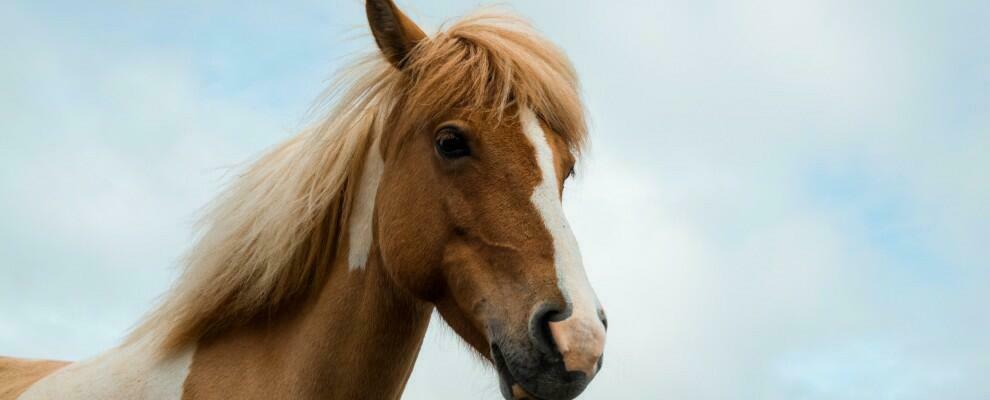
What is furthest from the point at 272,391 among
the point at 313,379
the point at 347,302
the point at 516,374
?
the point at 516,374

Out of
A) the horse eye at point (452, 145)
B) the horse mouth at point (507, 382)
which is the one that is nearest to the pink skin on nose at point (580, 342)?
the horse mouth at point (507, 382)

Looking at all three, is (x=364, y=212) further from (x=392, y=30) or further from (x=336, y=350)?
(x=392, y=30)

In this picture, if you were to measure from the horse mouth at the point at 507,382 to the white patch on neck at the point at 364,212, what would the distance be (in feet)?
2.76

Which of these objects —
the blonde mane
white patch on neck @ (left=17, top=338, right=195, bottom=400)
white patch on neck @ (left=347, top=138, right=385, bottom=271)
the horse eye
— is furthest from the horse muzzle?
white patch on neck @ (left=17, top=338, right=195, bottom=400)

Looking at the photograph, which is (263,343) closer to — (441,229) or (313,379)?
(313,379)

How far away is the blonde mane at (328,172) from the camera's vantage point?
149 inches

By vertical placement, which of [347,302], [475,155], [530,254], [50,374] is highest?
[475,155]

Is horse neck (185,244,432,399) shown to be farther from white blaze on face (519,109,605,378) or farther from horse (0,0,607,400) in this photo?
white blaze on face (519,109,605,378)

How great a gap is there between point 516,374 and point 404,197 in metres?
0.90

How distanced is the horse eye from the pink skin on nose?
2.91ft

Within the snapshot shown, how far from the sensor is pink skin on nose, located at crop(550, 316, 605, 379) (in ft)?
9.61

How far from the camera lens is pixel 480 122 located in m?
3.57

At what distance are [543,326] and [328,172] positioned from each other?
1.49m

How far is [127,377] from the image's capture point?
3998 millimetres
